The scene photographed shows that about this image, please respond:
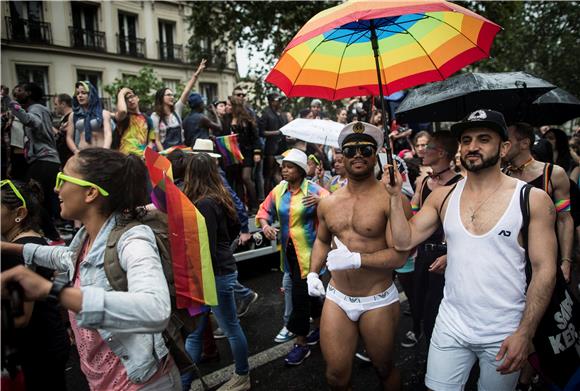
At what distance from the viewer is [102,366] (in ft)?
6.73

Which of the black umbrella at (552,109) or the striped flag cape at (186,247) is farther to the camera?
the black umbrella at (552,109)

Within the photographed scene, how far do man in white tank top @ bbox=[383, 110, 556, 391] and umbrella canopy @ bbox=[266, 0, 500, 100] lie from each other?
0.82 metres

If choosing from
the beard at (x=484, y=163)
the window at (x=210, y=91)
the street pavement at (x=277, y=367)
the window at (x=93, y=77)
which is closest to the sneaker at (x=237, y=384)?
the street pavement at (x=277, y=367)

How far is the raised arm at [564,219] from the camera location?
11.1 ft

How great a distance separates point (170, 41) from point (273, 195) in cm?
2926

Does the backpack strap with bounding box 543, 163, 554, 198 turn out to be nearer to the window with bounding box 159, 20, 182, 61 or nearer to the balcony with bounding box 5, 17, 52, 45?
the balcony with bounding box 5, 17, 52, 45

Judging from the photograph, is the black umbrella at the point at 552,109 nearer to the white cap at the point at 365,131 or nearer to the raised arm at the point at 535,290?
the white cap at the point at 365,131

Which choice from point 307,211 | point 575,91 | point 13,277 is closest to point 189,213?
point 13,277

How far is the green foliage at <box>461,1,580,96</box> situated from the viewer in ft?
57.8

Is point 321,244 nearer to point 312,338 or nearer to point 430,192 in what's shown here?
point 430,192

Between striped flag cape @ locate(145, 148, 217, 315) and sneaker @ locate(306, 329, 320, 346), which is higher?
striped flag cape @ locate(145, 148, 217, 315)

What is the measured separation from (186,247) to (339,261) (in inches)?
44.8

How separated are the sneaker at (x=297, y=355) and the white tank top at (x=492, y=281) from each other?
1878 millimetres

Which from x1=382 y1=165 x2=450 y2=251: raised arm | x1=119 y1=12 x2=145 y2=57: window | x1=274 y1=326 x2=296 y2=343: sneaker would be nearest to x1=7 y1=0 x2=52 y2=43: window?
x1=119 y1=12 x2=145 y2=57: window
